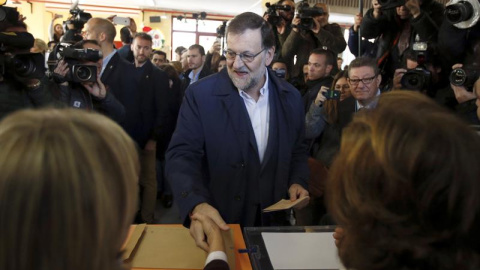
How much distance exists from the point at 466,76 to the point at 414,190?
5.97ft

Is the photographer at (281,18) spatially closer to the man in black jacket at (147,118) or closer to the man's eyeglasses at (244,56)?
the man in black jacket at (147,118)

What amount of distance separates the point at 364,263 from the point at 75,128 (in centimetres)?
55

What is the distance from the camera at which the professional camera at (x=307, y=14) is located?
12.1ft

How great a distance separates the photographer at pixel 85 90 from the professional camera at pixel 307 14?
6.18 feet

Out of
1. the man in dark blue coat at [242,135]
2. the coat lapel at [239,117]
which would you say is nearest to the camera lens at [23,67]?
the man in dark blue coat at [242,135]

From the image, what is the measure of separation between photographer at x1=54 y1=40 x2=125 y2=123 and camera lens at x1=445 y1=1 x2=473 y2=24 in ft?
6.67

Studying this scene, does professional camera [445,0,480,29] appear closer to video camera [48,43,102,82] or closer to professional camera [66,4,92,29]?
video camera [48,43,102,82]

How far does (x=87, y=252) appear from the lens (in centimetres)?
59

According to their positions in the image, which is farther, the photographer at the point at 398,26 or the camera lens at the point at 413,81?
the photographer at the point at 398,26

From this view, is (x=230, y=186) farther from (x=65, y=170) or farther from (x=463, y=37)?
(x=463, y=37)

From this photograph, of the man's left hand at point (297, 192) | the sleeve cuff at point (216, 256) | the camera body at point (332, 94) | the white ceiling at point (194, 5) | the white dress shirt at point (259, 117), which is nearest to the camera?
the sleeve cuff at point (216, 256)

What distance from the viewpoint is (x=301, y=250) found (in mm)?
1354

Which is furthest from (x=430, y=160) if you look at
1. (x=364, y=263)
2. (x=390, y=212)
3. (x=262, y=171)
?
(x=262, y=171)

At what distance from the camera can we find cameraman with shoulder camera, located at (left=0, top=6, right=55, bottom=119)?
6.82ft
